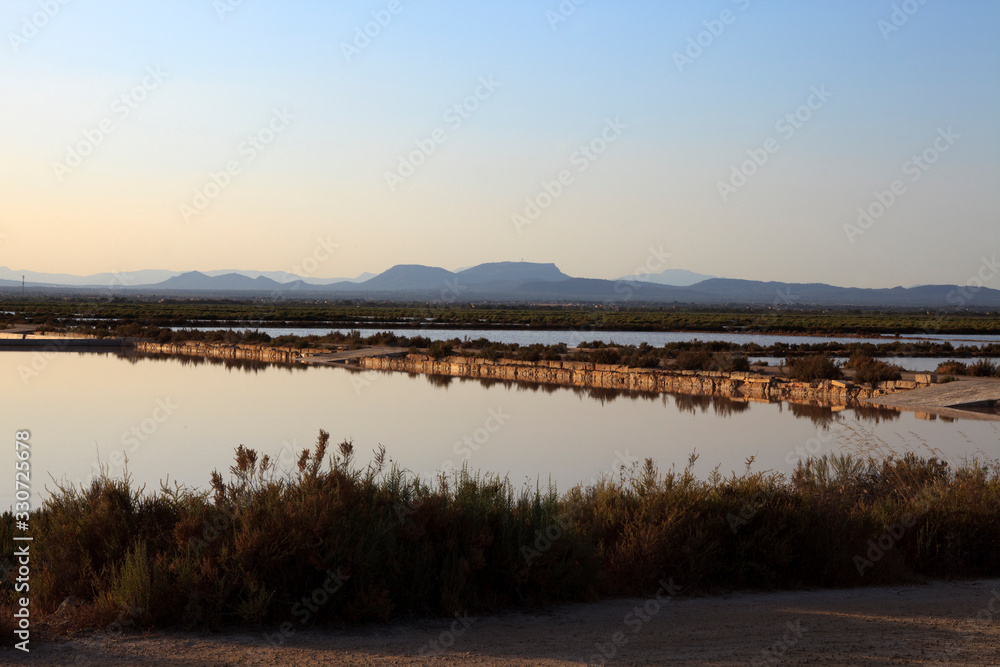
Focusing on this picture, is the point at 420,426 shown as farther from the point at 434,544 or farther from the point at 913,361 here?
the point at 913,361

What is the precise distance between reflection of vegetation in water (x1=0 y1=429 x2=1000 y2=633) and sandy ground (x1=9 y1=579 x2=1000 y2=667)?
7.6 inches

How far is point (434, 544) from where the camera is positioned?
5309 millimetres

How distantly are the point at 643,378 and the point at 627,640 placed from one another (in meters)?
18.0

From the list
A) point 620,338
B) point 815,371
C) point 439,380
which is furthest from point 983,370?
point 620,338

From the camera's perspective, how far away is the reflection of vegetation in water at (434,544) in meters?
4.79

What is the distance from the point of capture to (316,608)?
15.8ft

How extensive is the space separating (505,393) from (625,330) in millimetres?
38017

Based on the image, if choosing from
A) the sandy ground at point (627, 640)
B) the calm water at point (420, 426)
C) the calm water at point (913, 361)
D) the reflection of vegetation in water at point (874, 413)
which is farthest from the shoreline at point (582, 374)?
the sandy ground at point (627, 640)

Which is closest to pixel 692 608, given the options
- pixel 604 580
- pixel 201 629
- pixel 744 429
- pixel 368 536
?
pixel 604 580

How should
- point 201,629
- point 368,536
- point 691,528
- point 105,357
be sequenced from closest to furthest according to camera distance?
point 201,629
point 368,536
point 691,528
point 105,357

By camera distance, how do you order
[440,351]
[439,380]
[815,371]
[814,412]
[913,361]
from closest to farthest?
[814,412] < [815,371] < [439,380] < [440,351] < [913,361]

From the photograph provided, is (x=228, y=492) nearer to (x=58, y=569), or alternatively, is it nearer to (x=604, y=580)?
(x=58, y=569)

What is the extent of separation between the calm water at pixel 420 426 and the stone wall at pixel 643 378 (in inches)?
64.1

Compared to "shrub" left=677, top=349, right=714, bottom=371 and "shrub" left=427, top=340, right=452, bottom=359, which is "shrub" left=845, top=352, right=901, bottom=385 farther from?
"shrub" left=427, top=340, right=452, bottom=359
